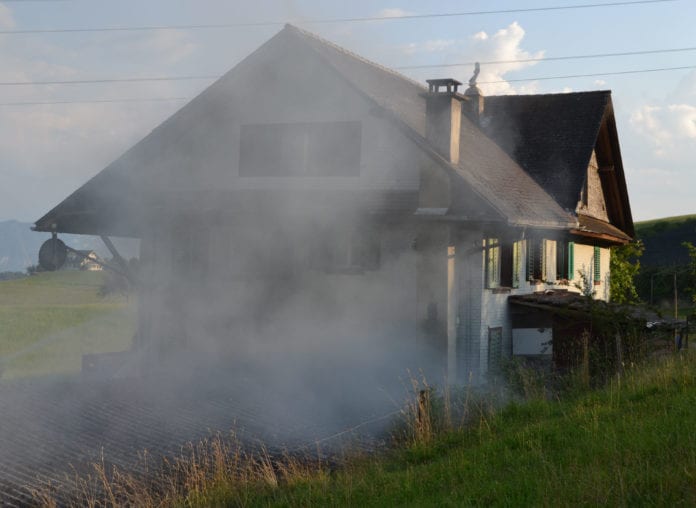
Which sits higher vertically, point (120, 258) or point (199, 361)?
point (120, 258)

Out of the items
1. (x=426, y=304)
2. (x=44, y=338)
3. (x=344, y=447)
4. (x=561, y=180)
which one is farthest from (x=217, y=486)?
(x=44, y=338)

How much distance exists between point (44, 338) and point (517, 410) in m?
21.0

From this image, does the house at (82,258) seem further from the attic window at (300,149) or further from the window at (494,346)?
the window at (494,346)

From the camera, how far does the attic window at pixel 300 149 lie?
43.0 feet

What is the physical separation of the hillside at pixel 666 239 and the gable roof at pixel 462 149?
95.3 feet

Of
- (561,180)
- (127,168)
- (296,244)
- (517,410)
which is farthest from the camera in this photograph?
(561,180)

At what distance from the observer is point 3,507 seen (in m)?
6.23

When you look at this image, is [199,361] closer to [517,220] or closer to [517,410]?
[517,220]

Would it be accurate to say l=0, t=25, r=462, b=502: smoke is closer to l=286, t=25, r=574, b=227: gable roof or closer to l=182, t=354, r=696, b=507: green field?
l=286, t=25, r=574, b=227: gable roof

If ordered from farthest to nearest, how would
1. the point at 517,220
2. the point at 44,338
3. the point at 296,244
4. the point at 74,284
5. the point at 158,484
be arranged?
the point at 74,284 → the point at 44,338 → the point at 296,244 → the point at 517,220 → the point at 158,484

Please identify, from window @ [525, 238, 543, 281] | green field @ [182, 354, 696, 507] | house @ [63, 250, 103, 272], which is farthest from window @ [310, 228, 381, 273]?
green field @ [182, 354, 696, 507]

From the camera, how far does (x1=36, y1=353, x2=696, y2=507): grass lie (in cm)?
527

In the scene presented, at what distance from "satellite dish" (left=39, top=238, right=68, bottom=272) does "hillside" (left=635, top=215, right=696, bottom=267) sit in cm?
3721

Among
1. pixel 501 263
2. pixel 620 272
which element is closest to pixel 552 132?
pixel 501 263
